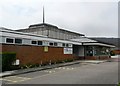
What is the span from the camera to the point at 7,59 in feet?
65.9

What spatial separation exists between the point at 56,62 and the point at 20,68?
8.55 metres

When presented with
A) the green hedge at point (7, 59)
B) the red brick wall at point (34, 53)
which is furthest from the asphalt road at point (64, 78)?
the red brick wall at point (34, 53)

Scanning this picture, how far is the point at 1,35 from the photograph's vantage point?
20688 mm

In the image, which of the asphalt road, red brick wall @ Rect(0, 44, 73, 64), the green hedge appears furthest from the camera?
red brick wall @ Rect(0, 44, 73, 64)

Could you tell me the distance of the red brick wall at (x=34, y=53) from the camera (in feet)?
73.0

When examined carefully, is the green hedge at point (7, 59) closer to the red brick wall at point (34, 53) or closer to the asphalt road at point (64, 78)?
the red brick wall at point (34, 53)

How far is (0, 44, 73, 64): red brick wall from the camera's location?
73.0 feet

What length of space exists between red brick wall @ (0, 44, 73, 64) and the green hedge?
3.00ft

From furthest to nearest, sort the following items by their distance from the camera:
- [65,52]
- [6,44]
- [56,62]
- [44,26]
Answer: [44,26]
[65,52]
[56,62]
[6,44]

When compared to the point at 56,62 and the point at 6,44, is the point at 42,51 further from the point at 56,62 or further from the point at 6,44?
the point at 6,44

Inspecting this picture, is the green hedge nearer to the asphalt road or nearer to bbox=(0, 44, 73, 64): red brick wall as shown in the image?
bbox=(0, 44, 73, 64): red brick wall

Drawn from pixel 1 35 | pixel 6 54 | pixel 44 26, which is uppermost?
pixel 44 26

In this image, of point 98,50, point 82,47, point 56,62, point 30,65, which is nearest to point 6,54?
point 30,65

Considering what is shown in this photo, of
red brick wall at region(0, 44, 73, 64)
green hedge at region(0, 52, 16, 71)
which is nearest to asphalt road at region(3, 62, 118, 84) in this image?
green hedge at region(0, 52, 16, 71)
